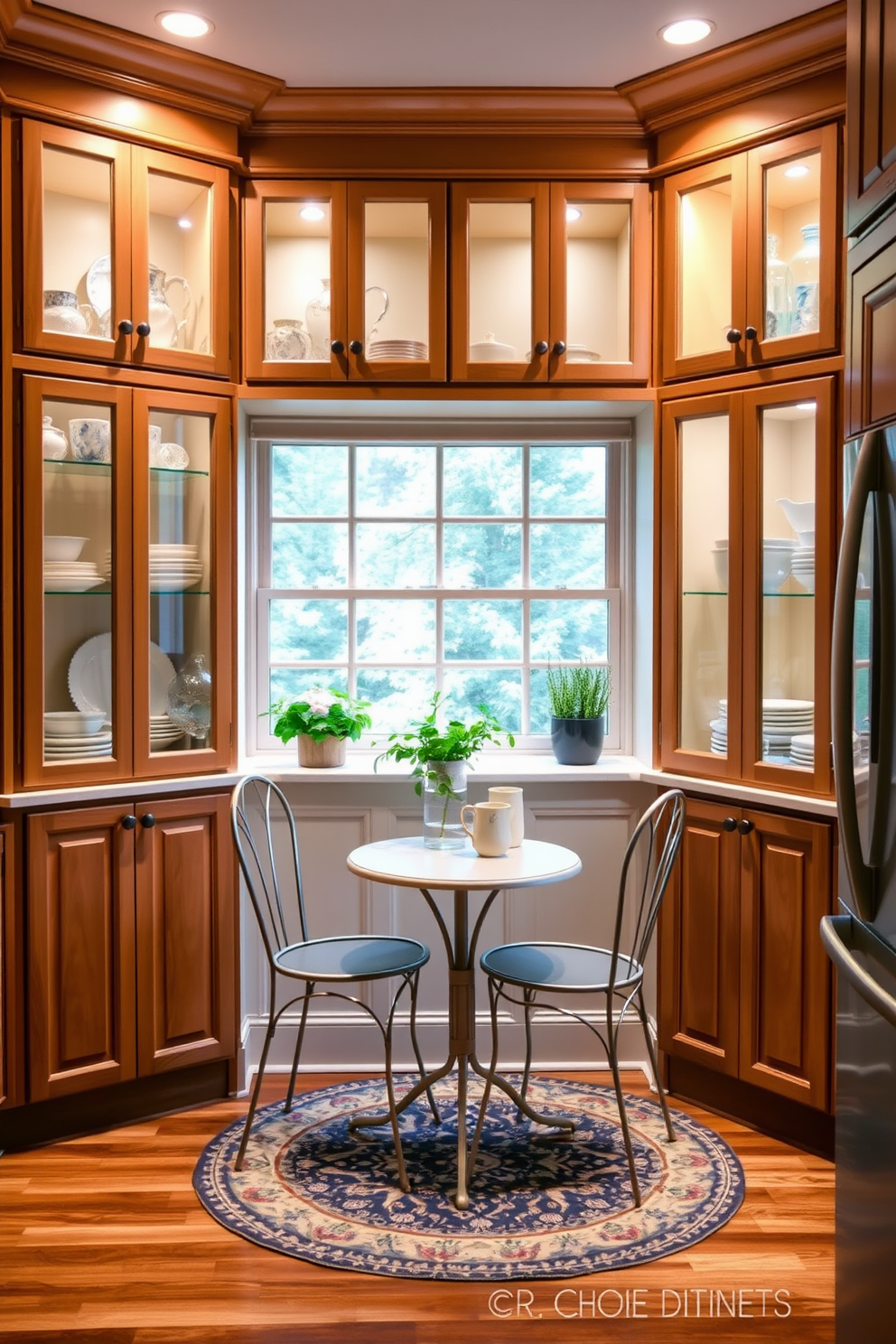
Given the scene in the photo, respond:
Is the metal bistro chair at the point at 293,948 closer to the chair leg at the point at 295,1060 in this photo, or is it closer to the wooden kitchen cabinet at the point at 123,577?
the chair leg at the point at 295,1060

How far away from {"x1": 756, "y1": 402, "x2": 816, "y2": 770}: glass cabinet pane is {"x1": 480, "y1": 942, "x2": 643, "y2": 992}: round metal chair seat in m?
0.71

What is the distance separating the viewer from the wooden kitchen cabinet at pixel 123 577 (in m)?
2.99

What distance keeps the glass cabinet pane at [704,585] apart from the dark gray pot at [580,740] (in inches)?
12.5

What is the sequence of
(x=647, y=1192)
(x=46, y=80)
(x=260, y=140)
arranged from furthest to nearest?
(x=260, y=140)
(x=46, y=80)
(x=647, y=1192)

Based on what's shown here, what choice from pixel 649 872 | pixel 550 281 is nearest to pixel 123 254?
pixel 550 281

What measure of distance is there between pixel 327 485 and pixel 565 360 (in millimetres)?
913

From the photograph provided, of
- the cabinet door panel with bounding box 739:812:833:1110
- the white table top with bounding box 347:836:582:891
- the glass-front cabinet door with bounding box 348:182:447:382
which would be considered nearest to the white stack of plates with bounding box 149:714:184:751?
the white table top with bounding box 347:836:582:891

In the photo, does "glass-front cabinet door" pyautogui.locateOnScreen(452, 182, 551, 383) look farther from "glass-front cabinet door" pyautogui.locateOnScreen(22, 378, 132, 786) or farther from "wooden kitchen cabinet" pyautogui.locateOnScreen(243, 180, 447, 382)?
"glass-front cabinet door" pyautogui.locateOnScreen(22, 378, 132, 786)

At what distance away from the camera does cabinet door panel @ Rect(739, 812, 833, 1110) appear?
2947 millimetres

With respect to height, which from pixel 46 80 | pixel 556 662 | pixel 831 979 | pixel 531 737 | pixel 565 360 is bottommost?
pixel 831 979

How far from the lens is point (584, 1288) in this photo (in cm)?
236

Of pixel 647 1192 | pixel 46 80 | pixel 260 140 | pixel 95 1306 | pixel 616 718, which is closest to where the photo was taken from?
pixel 95 1306

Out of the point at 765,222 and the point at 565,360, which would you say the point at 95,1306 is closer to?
the point at 565,360

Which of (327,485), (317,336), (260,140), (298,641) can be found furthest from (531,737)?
(260,140)
